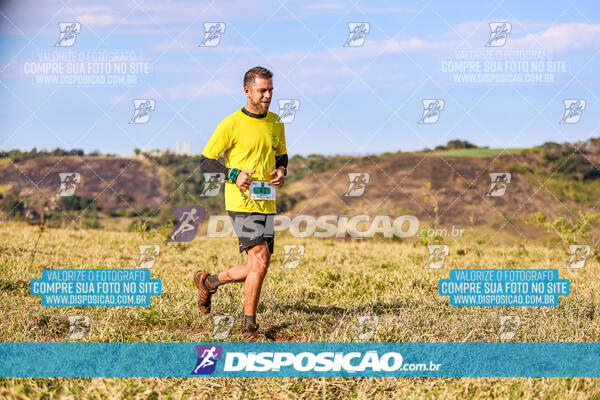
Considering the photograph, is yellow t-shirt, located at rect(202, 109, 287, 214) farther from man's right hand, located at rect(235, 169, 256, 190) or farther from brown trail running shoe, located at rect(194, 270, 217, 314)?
brown trail running shoe, located at rect(194, 270, 217, 314)

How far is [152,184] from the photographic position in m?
21.5

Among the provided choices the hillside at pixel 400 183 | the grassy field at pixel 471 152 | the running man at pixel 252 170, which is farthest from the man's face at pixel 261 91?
the grassy field at pixel 471 152

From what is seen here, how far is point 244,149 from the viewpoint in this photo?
17.6 ft

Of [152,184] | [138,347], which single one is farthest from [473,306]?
[152,184]

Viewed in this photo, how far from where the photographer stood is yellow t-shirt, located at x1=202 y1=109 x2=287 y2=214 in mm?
5359

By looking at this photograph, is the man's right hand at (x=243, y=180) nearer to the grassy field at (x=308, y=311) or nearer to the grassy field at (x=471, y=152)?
the grassy field at (x=308, y=311)

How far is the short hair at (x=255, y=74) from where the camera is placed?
5258 millimetres

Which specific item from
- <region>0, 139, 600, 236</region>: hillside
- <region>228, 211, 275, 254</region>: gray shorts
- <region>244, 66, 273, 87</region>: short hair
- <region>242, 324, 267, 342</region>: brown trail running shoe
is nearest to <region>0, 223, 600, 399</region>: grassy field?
<region>242, 324, 267, 342</region>: brown trail running shoe

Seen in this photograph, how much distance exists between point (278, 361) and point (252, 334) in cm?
59

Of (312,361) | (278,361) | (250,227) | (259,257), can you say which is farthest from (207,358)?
(250,227)

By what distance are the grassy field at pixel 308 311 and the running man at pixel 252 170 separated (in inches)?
25.5

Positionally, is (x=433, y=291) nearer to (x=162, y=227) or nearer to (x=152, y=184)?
(x=162, y=227)

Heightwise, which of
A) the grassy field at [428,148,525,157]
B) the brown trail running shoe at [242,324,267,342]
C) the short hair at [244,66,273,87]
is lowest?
the brown trail running shoe at [242,324,267,342]

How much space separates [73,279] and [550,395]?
5.15 meters
